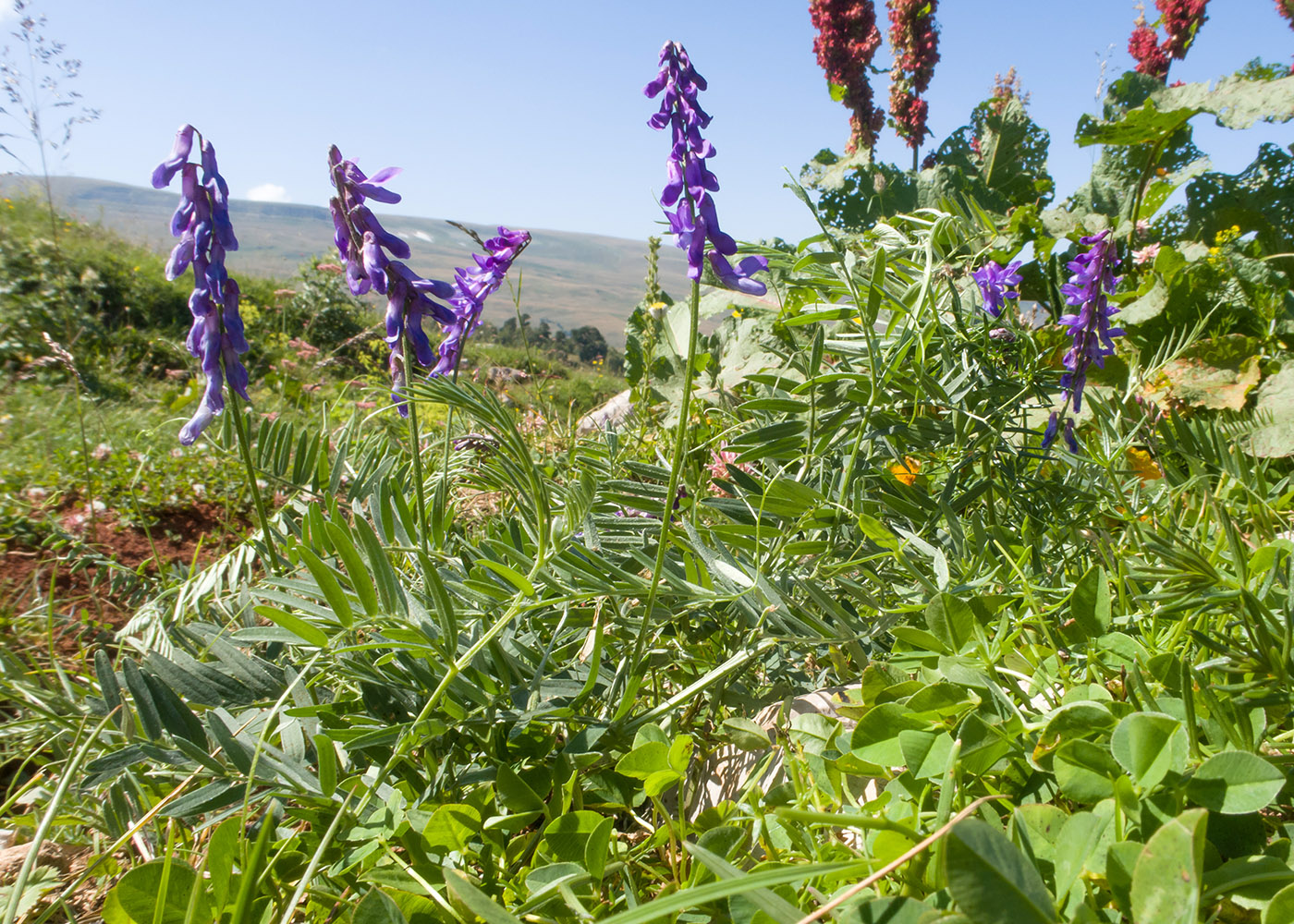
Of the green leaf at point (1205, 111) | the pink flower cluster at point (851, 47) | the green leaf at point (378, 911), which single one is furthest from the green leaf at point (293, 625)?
the pink flower cluster at point (851, 47)

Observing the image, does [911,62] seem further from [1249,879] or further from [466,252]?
[466,252]

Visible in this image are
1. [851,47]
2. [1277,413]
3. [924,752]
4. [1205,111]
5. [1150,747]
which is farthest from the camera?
[851,47]

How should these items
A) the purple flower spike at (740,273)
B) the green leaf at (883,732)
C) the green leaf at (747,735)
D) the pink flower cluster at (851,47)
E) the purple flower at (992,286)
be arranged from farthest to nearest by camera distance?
the pink flower cluster at (851,47)
the purple flower at (992,286)
the purple flower spike at (740,273)
the green leaf at (747,735)
the green leaf at (883,732)

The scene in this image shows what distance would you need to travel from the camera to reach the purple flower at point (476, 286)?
1340 mm

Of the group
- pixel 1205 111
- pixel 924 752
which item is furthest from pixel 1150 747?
pixel 1205 111

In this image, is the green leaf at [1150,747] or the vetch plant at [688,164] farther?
the vetch plant at [688,164]

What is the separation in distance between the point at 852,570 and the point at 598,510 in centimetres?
41

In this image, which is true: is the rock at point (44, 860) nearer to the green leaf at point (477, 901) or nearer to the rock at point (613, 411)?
the green leaf at point (477, 901)

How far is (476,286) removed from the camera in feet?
4.69

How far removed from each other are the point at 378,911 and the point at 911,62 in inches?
303

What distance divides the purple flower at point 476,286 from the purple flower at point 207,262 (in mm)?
335

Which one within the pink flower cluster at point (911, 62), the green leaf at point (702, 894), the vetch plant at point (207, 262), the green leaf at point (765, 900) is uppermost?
the pink flower cluster at point (911, 62)

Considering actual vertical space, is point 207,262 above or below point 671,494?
above

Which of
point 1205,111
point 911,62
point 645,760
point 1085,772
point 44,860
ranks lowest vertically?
point 44,860
